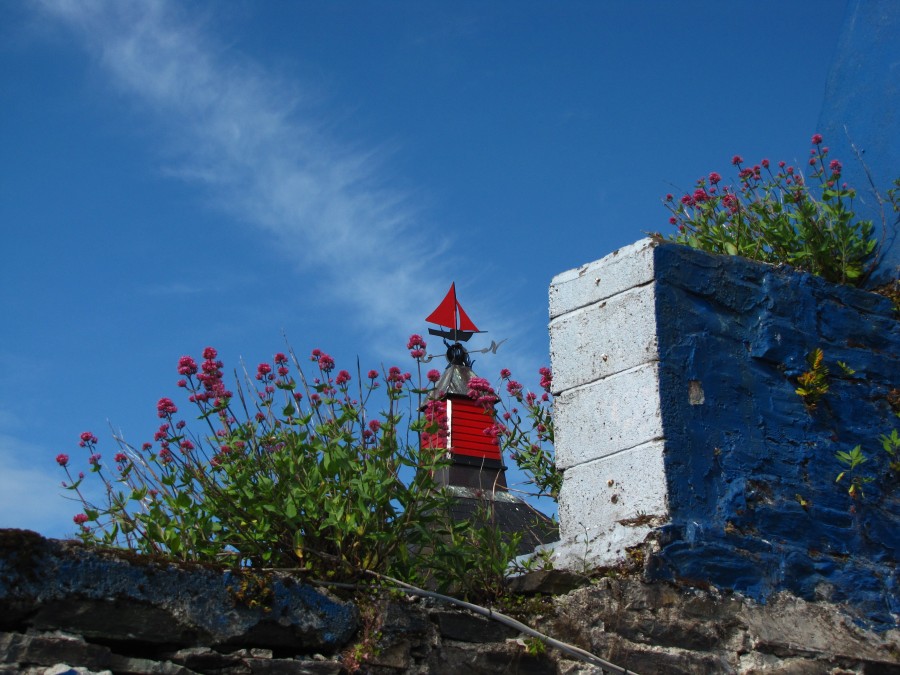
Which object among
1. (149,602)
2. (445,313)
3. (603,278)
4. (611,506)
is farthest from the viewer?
(445,313)

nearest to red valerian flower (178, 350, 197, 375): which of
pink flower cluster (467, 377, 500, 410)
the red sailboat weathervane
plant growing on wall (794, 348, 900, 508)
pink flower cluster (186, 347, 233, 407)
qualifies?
pink flower cluster (186, 347, 233, 407)

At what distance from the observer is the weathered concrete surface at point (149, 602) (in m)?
2.21

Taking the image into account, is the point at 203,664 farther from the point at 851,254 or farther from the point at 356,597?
the point at 851,254

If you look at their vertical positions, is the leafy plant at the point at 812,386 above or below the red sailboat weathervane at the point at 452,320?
below

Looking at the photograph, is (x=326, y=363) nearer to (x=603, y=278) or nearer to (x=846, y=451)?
(x=603, y=278)

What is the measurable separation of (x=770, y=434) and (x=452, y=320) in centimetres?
689

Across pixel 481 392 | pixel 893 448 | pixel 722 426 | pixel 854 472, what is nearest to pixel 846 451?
pixel 854 472

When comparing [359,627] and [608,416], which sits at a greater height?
[608,416]

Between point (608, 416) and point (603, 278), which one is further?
point (603, 278)

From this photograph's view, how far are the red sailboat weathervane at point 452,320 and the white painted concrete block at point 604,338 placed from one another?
500 centimetres

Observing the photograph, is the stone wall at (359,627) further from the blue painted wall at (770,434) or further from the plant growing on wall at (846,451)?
the plant growing on wall at (846,451)

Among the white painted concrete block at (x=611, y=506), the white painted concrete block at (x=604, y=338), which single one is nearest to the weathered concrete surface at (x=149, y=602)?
the white painted concrete block at (x=611, y=506)

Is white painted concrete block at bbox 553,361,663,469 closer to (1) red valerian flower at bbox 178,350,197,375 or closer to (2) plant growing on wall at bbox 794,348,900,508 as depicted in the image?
(2) plant growing on wall at bbox 794,348,900,508

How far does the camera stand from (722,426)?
10.9 feet
